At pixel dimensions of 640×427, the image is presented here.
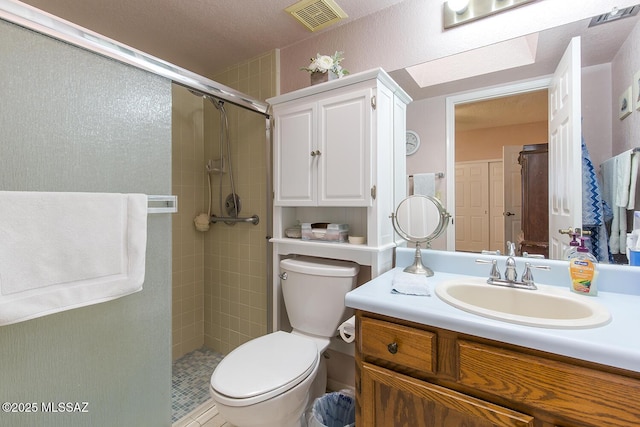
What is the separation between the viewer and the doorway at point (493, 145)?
3.91 ft

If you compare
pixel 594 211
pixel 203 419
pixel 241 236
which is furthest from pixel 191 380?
pixel 594 211

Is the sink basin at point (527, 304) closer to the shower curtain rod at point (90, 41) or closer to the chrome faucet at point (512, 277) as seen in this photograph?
the chrome faucet at point (512, 277)

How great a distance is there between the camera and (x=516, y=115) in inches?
47.8

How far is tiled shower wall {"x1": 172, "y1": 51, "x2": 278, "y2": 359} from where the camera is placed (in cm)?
200

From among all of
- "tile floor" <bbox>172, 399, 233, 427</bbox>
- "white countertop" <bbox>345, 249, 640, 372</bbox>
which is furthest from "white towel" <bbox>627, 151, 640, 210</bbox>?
"tile floor" <bbox>172, 399, 233, 427</bbox>

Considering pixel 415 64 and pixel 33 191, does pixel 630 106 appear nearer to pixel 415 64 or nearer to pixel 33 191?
pixel 415 64

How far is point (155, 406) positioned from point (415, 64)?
1978mm

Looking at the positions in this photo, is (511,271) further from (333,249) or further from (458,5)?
(458,5)

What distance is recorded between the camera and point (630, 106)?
103 centimetres

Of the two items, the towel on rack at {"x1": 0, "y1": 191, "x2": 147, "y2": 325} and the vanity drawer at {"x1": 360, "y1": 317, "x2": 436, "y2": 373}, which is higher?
the towel on rack at {"x1": 0, "y1": 191, "x2": 147, "y2": 325}

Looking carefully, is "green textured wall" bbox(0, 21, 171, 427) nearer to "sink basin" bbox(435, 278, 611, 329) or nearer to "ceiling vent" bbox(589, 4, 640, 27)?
"sink basin" bbox(435, 278, 611, 329)

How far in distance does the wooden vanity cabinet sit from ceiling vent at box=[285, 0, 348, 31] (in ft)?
5.02

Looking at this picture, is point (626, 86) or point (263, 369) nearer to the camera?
point (626, 86)

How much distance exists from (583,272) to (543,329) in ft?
1.40
